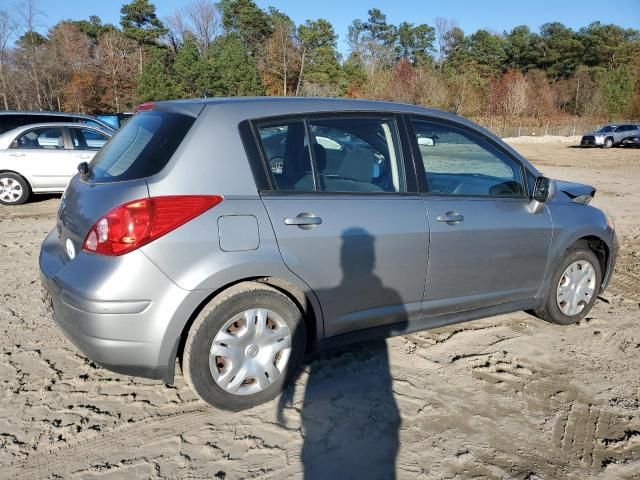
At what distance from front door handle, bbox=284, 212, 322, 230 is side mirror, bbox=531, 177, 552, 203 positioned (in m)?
1.83

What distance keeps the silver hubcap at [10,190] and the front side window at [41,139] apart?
2.09 ft

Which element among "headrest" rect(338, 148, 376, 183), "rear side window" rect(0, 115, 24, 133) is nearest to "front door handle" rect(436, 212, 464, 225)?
"headrest" rect(338, 148, 376, 183)

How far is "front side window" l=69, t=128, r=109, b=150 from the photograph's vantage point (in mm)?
9711

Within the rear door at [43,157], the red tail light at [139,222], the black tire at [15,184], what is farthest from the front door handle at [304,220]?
the black tire at [15,184]

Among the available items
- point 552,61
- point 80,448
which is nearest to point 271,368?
point 80,448

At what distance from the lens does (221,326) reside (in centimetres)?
278

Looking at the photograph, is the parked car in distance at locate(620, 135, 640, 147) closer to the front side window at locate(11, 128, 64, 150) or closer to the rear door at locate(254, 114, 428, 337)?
the front side window at locate(11, 128, 64, 150)

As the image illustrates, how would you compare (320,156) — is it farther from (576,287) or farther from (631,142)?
(631,142)

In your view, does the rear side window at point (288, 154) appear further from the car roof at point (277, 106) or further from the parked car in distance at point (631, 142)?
the parked car in distance at point (631, 142)

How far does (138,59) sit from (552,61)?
58.5m

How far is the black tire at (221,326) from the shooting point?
2.73 metres

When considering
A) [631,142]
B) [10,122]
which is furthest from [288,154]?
[631,142]

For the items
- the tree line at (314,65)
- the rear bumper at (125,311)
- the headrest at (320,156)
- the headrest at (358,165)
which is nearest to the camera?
the rear bumper at (125,311)

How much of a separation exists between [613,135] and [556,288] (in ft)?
121
